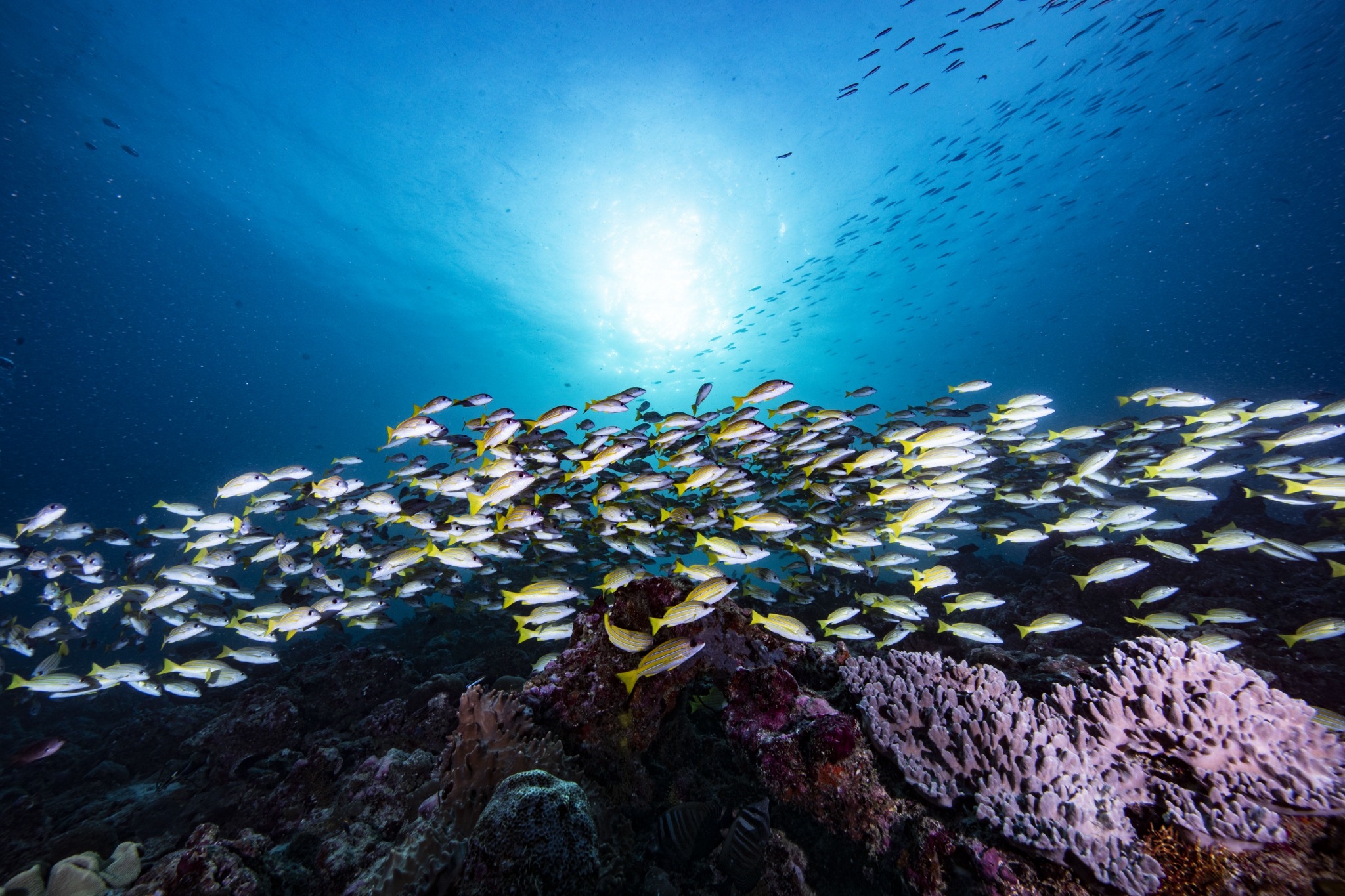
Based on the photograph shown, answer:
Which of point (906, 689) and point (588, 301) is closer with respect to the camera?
point (906, 689)

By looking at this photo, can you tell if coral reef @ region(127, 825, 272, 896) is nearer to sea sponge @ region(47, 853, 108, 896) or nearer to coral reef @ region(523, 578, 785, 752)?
sea sponge @ region(47, 853, 108, 896)

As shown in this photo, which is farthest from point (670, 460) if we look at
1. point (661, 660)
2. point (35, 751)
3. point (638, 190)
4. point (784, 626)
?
point (638, 190)

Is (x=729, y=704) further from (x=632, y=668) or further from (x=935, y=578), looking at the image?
(x=935, y=578)

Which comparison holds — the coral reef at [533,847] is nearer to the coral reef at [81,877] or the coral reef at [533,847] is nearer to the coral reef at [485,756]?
the coral reef at [485,756]

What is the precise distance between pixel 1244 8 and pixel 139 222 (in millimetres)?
75568

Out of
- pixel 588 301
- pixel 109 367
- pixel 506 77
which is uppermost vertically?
pixel 109 367

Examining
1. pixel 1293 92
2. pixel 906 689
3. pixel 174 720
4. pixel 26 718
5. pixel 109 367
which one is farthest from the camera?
pixel 109 367

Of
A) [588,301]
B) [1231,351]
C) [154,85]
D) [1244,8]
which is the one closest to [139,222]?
[154,85]

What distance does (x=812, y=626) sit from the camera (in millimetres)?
9883

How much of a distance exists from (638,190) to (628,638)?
93.1 feet

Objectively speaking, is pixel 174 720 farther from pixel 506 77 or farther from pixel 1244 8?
pixel 1244 8

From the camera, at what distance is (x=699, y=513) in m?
7.89

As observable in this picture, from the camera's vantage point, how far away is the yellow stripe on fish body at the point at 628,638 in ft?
Answer: 11.0

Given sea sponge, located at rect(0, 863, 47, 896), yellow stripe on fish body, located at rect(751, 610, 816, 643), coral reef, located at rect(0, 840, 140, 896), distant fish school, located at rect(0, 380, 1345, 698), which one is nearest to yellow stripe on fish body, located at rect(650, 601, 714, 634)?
yellow stripe on fish body, located at rect(751, 610, 816, 643)
